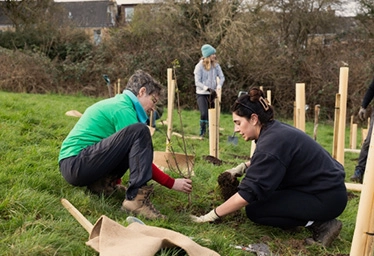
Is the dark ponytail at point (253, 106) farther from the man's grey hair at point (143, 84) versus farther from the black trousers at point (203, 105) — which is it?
the black trousers at point (203, 105)

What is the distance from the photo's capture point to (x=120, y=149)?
10.2ft

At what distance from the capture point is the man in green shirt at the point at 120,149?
3092 mm

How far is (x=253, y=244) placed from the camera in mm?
2998

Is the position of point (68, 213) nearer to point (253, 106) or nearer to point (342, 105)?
point (253, 106)

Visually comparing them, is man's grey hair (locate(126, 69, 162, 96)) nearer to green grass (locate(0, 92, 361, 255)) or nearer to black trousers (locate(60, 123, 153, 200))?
black trousers (locate(60, 123, 153, 200))

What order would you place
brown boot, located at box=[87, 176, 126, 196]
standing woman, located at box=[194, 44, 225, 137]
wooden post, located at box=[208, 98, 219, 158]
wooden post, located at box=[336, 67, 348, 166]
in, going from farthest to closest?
standing woman, located at box=[194, 44, 225, 137], wooden post, located at box=[208, 98, 219, 158], wooden post, located at box=[336, 67, 348, 166], brown boot, located at box=[87, 176, 126, 196]

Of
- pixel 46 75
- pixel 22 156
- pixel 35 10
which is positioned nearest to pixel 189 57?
pixel 46 75

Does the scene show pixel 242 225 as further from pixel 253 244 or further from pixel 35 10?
pixel 35 10

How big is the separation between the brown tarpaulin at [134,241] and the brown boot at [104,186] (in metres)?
1.00

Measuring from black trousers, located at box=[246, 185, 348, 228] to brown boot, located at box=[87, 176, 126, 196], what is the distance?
118cm

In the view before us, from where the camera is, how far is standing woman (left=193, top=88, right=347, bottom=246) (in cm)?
293

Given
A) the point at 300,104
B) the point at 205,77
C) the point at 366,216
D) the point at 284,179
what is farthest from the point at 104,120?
the point at 205,77

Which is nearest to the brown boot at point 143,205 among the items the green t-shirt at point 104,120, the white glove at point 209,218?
the white glove at point 209,218

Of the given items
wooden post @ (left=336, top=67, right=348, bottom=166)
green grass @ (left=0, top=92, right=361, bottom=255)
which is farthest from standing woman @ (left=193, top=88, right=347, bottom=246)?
wooden post @ (left=336, top=67, right=348, bottom=166)
